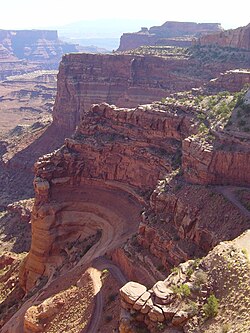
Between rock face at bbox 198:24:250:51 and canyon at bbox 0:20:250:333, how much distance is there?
120 ft

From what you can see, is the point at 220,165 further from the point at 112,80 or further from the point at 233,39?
the point at 112,80

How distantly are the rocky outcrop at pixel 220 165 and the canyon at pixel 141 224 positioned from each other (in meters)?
0.08

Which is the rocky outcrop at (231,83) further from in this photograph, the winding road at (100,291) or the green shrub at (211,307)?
the green shrub at (211,307)

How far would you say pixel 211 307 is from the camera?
22.9 m

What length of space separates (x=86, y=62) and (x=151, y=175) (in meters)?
73.4

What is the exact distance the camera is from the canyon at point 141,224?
2462cm

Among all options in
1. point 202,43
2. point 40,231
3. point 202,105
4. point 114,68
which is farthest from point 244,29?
point 40,231

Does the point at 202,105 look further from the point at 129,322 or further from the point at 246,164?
the point at 129,322

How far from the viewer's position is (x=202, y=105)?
5175cm

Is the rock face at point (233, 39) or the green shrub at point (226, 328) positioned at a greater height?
the rock face at point (233, 39)

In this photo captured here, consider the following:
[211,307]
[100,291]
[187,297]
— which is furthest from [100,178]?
[211,307]

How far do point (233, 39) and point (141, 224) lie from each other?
245 ft

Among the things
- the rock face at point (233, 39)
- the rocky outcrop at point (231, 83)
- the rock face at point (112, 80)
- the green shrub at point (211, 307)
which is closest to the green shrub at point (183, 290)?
the green shrub at point (211, 307)

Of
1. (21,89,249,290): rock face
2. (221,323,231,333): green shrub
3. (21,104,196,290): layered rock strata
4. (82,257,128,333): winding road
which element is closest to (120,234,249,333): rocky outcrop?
(221,323,231,333): green shrub
